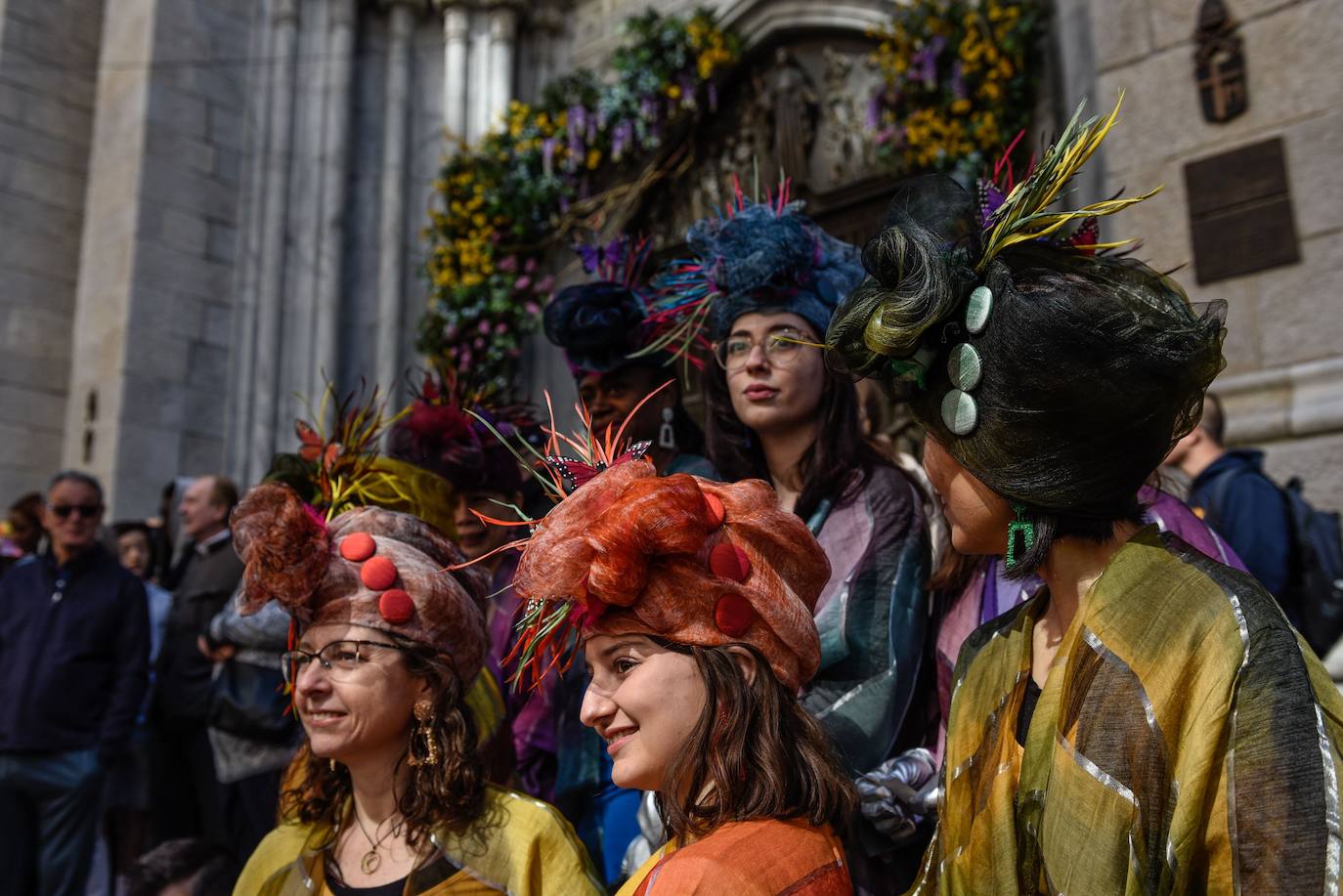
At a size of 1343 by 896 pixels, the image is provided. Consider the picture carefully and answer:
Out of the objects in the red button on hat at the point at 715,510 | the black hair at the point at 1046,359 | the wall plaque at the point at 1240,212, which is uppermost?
the wall plaque at the point at 1240,212

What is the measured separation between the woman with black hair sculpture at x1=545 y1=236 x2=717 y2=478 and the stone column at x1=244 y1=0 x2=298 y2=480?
5469mm

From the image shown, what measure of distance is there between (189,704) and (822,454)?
10.2 feet

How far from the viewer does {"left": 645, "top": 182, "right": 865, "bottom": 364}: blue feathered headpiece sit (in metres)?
2.66

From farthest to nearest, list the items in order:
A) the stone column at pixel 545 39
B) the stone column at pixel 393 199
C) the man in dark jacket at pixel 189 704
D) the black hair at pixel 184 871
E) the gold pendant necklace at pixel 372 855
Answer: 1. the stone column at pixel 545 39
2. the stone column at pixel 393 199
3. the man in dark jacket at pixel 189 704
4. the black hair at pixel 184 871
5. the gold pendant necklace at pixel 372 855

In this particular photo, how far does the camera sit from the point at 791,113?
757 cm

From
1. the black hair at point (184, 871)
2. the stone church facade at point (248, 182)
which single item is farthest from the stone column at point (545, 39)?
the black hair at point (184, 871)

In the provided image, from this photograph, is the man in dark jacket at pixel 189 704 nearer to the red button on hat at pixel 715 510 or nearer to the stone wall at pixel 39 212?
the red button on hat at pixel 715 510

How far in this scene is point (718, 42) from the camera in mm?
7773

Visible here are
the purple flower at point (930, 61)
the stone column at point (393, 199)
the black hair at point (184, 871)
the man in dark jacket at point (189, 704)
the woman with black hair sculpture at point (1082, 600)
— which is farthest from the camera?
the stone column at point (393, 199)

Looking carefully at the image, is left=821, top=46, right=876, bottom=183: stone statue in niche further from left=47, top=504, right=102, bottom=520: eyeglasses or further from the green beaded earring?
the green beaded earring

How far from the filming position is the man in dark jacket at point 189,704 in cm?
452

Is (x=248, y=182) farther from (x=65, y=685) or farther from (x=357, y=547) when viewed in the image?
(x=357, y=547)

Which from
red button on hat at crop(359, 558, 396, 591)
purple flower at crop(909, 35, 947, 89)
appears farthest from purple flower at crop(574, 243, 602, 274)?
purple flower at crop(909, 35, 947, 89)

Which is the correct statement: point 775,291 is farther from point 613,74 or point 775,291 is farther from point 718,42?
point 613,74
